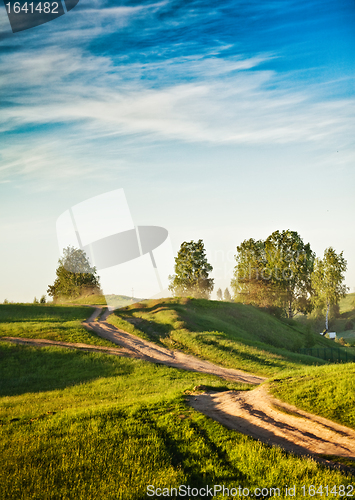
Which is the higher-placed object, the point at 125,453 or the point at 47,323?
the point at 47,323

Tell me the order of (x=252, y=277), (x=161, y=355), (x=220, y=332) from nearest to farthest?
1. (x=161, y=355)
2. (x=220, y=332)
3. (x=252, y=277)

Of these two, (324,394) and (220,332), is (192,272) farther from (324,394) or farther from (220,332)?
(324,394)

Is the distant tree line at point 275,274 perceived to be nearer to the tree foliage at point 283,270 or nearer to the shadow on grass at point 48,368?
the tree foliage at point 283,270

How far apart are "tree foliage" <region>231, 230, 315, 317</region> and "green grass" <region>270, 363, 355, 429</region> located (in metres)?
54.2

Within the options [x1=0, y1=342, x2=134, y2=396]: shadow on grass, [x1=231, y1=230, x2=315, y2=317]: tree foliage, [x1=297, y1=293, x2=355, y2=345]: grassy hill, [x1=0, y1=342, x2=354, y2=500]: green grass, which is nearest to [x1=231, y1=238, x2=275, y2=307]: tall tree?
[x1=231, y1=230, x2=315, y2=317]: tree foliage

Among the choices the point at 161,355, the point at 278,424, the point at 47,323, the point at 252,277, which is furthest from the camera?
the point at 252,277

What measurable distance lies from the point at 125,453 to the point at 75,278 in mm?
73899

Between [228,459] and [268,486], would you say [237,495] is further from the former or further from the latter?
[228,459]

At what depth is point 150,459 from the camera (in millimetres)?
9344

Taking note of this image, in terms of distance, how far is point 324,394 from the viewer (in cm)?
1288

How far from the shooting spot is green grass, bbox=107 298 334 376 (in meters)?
29.9

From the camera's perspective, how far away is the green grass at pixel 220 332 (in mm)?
29938

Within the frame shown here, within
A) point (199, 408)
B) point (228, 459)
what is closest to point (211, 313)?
point (199, 408)

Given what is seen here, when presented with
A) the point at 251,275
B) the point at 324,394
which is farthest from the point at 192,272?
the point at 324,394
